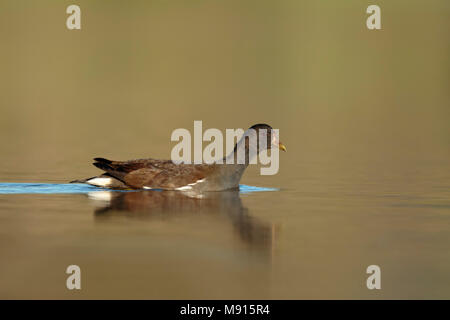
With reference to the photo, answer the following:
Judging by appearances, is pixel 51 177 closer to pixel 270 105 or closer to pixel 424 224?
pixel 424 224

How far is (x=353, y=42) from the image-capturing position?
11625cm

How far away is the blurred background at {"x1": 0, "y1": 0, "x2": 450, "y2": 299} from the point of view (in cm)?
1120

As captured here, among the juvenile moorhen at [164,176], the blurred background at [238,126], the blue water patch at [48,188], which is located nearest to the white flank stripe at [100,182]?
the juvenile moorhen at [164,176]

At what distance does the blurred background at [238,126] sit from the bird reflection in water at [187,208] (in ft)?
1.05

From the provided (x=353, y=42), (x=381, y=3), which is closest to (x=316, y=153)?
(x=353, y=42)

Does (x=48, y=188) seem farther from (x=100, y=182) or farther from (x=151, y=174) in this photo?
(x=151, y=174)

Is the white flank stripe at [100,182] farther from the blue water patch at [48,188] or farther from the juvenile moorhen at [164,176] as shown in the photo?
the blue water patch at [48,188]

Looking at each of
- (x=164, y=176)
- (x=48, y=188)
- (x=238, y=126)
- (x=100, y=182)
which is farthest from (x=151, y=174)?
(x=238, y=126)

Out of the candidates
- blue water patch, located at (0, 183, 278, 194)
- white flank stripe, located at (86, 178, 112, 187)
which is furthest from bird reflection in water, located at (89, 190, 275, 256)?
blue water patch, located at (0, 183, 278, 194)

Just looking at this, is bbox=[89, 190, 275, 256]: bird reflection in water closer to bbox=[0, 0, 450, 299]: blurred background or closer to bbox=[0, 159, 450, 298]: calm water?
bbox=[0, 159, 450, 298]: calm water

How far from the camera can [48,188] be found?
62.6 feet

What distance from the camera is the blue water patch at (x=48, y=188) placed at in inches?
736

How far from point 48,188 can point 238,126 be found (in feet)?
80.9

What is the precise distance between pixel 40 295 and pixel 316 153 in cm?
2154
